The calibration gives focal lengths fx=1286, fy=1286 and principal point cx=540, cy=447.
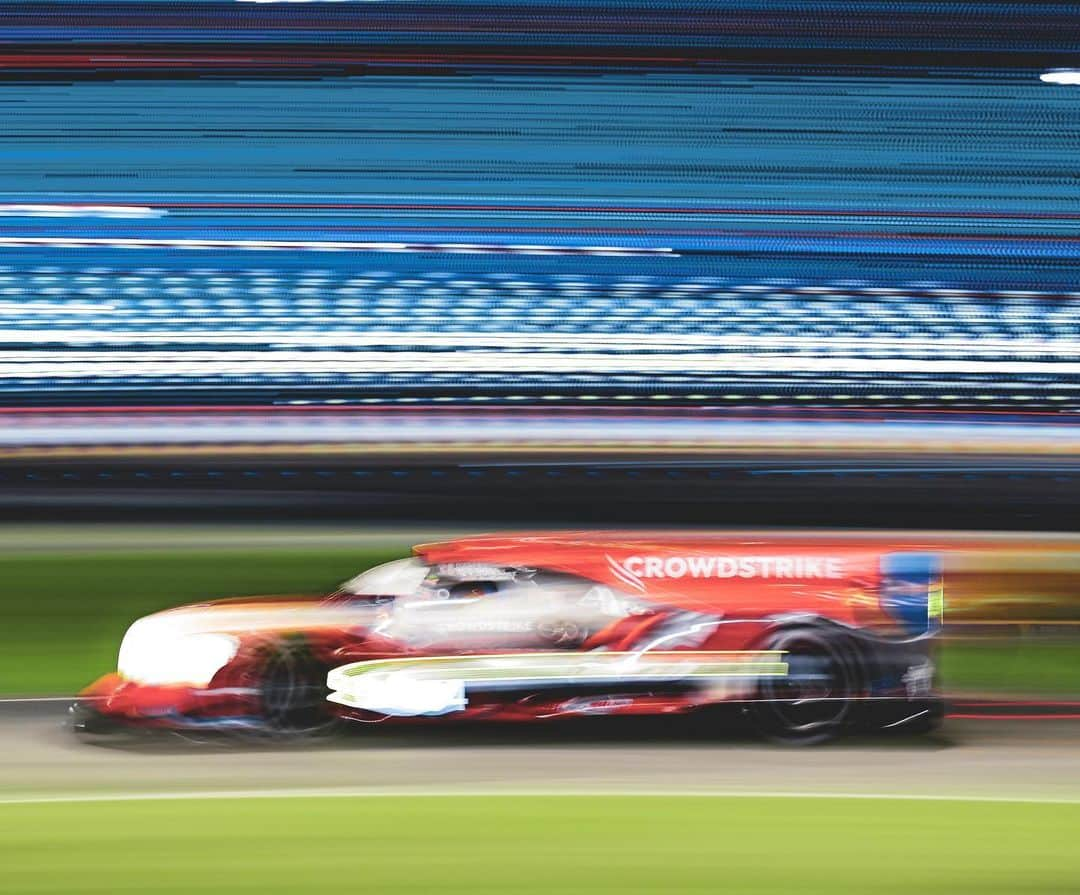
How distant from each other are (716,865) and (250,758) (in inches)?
95.8

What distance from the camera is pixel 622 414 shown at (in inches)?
674

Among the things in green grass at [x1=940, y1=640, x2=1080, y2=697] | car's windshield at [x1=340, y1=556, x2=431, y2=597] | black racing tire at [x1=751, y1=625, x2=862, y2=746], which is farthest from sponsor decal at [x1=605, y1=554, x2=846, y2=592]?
green grass at [x1=940, y1=640, x2=1080, y2=697]

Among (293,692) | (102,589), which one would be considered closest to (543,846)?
(293,692)

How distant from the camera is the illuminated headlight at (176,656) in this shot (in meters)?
5.46

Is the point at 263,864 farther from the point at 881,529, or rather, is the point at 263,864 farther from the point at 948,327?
the point at 948,327

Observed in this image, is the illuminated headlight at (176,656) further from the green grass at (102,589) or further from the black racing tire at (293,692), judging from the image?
the green grass at (102,589)

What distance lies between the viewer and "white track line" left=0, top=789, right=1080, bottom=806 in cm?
475

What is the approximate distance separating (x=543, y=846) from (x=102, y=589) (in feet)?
30.2

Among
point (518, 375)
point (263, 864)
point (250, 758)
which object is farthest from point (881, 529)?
point (263, 864)

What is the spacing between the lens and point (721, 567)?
568 cm

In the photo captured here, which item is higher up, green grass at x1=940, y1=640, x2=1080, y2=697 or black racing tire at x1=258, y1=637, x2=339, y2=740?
black racing tire at x1=258, y1=637, x2=339, y2=740

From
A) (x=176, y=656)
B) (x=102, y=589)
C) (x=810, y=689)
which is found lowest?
(x=810, y=689)

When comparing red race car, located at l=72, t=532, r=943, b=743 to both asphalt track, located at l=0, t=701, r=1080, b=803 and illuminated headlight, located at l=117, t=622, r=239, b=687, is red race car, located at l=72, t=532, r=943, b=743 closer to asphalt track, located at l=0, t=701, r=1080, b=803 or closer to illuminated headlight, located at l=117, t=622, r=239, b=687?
illuminated headlight, located at l=117, t=622, r=239, b=687

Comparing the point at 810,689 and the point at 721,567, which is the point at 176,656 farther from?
the point at 810,689
